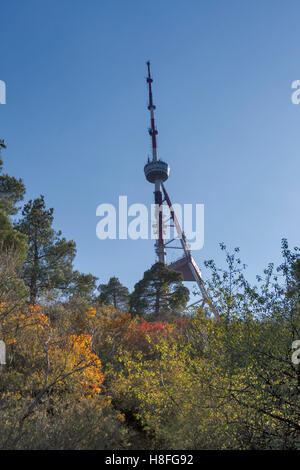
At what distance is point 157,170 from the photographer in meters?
53.2

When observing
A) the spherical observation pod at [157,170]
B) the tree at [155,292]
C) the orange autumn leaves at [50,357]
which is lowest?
the orange autumn leaves at [50,357]

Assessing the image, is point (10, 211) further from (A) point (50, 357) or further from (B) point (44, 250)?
(A) point (50, 357)

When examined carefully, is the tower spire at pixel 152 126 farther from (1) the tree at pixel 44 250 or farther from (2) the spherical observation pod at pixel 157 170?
(1) the tree at pixel 44 250

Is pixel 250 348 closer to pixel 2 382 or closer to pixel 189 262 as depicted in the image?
pixel 2 382

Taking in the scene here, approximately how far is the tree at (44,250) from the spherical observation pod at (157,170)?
3122cm

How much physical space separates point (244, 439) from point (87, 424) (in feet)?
11.0

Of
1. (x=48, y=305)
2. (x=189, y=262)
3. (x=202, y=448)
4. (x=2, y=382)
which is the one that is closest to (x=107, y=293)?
(x=189, y=262)

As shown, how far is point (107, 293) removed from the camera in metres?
38.3

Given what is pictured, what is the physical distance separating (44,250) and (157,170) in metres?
33.7

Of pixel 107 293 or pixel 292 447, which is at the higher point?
pixel 107 293

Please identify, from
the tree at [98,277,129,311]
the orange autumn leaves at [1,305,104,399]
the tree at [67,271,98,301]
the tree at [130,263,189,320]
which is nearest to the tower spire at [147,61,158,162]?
the tree at [98,277,129,311]

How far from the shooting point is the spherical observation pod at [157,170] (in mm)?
53219

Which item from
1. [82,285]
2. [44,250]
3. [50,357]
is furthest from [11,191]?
[50,357]

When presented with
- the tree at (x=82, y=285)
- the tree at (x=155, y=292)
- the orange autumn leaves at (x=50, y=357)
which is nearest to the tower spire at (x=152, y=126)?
the tree at (x=155, y=292)
